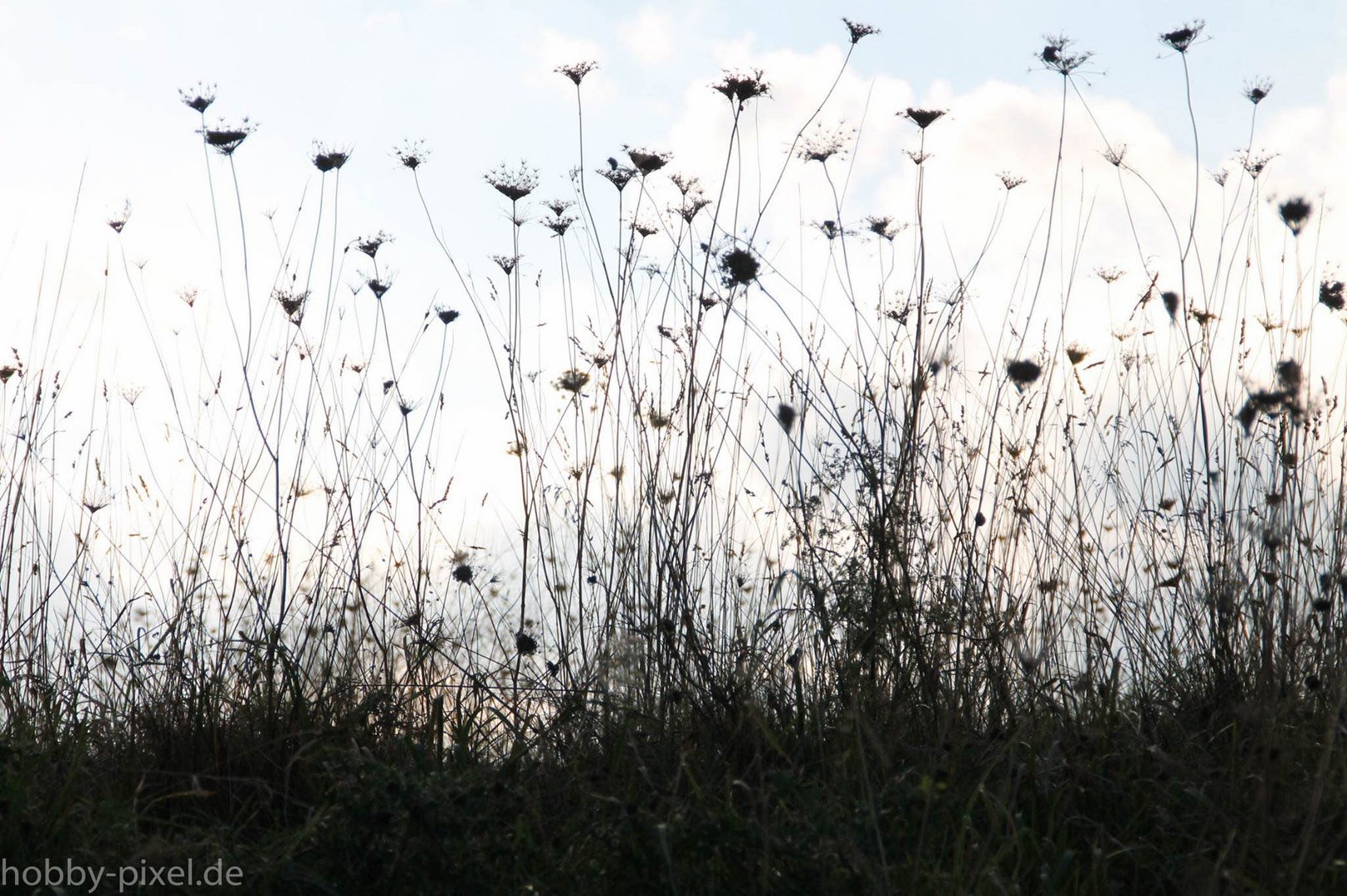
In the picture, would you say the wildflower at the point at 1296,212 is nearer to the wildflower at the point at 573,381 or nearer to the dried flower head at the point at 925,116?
the dried flower head at the point at 925,116

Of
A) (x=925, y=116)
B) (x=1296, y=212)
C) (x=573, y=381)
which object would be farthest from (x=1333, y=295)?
(x=573, y=381)

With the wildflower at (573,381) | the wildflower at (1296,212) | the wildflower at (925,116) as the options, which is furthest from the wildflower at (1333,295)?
the wildflower at (573,381)

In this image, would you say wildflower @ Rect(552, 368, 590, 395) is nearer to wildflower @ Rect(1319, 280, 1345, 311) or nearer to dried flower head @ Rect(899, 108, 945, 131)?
dried flower head @ Rect(899, 108, 945, 131)

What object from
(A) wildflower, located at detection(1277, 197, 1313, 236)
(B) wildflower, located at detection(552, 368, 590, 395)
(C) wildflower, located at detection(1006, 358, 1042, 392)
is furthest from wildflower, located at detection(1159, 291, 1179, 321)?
(B) wildflower, located at detection(552, 368, 590, 395)

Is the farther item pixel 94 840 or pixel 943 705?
pixel 943 705

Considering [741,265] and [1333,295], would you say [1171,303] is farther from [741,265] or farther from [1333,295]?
[741,265]

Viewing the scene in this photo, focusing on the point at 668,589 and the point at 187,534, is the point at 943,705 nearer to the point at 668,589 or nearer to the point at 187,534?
the point at 668,589

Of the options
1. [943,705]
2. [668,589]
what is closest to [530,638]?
[668,589]

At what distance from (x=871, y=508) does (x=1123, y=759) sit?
740 millimetres

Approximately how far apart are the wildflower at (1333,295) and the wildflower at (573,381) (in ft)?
6.00

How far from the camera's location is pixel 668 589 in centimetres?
272

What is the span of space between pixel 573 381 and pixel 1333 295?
1.87 m

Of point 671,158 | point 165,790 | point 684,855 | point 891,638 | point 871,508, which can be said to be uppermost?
point 671,158

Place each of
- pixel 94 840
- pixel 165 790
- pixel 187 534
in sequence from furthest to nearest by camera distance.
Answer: pixel 187 534 → pixel 165 790 → pixel 94 840
